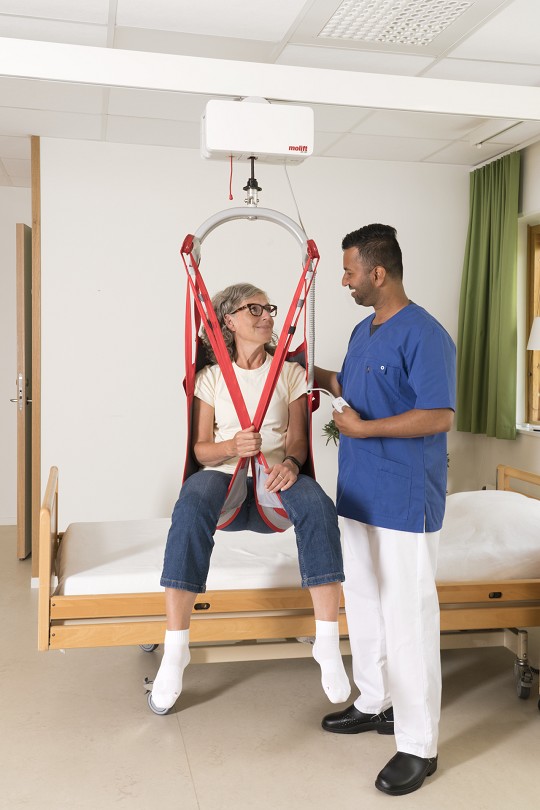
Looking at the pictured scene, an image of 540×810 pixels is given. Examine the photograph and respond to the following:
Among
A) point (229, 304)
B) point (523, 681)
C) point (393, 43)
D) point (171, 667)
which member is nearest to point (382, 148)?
point (393, 43)

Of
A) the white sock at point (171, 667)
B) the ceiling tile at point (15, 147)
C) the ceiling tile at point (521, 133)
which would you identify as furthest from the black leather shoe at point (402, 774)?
the ceiling tile at point (15, 147)

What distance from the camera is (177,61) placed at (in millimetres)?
2127

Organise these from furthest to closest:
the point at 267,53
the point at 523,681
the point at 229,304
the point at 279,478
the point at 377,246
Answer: the point at 267,53 → the point at 523,681 → the point at 229,304 → the point at 279,478 → the point at 377,246

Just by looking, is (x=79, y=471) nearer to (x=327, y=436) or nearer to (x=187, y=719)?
(x=327, y=436)

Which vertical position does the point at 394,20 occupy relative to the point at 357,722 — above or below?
above

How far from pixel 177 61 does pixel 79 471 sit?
2.97 meters

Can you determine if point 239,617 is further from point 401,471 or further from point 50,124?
point 50,124

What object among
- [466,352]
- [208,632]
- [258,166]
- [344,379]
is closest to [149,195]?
[258,166]

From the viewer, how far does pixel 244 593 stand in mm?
2762

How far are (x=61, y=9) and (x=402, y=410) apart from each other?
189 cm

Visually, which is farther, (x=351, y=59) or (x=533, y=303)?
(x=533, y=303)

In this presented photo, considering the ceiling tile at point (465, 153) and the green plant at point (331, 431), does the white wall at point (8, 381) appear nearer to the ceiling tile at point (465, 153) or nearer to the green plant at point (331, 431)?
the green plant at point (331, 431)

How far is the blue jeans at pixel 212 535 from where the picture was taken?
243 centimetres

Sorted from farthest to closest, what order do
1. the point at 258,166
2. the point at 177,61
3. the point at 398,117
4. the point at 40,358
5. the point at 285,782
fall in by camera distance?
1. the point at 258,166
2. the point at 40,358
3. the point at 398,117
4. the point at 285,782
5. the point at 177,61
